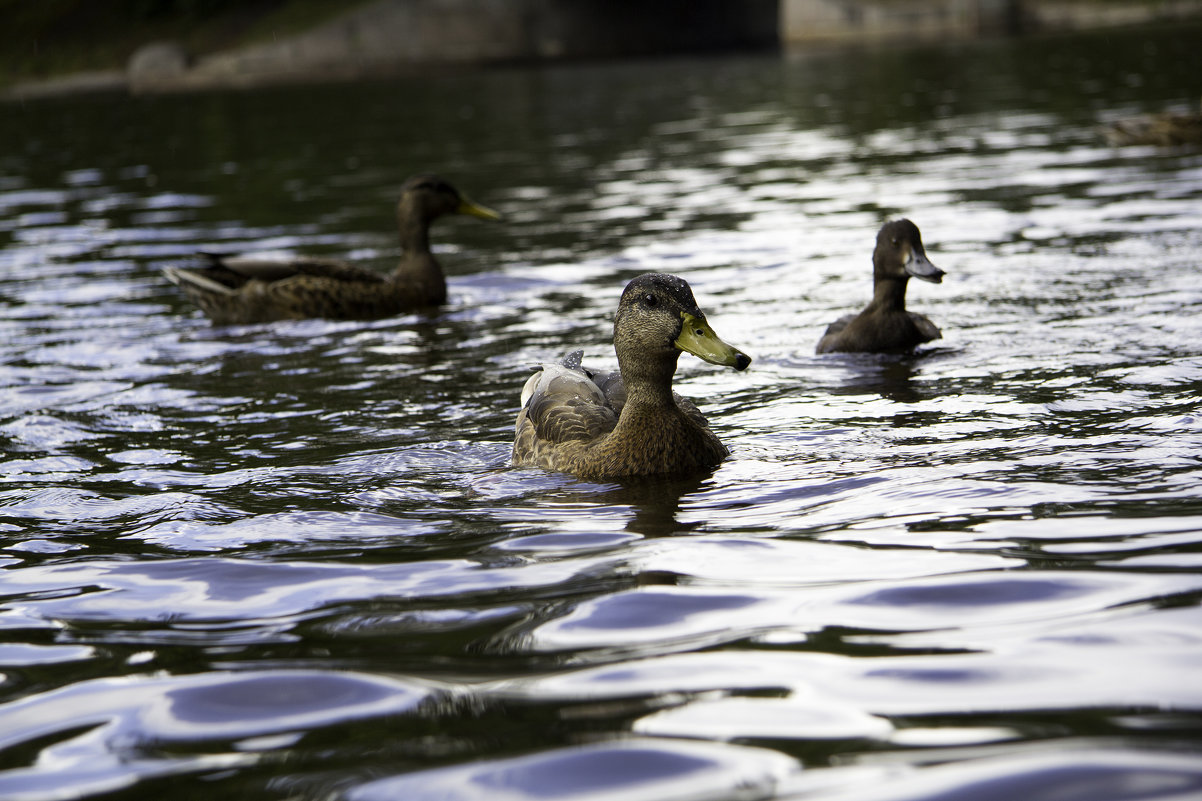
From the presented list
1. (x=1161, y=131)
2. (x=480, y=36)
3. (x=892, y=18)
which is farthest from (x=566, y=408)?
(x=480, y=36)

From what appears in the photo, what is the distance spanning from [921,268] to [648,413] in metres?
3.10

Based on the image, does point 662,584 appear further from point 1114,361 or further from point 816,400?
point 1114,361

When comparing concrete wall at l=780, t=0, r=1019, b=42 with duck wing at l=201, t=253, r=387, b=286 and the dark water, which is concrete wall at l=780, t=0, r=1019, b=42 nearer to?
the dark water

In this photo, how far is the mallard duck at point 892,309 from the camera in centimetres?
909

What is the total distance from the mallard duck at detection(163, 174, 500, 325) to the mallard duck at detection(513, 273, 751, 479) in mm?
5112

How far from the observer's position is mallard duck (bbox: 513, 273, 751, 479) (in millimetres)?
6559

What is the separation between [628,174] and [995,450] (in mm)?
14781

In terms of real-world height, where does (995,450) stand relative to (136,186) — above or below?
below

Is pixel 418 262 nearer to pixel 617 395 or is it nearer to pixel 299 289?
pixel 299 289

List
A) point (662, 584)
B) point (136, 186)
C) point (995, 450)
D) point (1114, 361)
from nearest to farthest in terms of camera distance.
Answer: point (662, 584) < point (995, 450) < point (1114, 361) < point (136, 186)

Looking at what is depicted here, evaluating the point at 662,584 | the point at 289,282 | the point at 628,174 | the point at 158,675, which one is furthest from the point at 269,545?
the point at 628,174

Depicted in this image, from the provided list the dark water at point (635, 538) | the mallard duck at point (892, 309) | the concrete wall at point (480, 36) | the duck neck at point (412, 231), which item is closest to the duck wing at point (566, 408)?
the dark water at point (635, 538)

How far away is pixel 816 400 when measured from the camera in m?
8.06

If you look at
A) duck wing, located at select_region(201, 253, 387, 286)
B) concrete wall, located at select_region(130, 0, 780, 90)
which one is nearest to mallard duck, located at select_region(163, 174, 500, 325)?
duck wing, located at select_region(201, 253, 387, 286)
